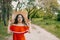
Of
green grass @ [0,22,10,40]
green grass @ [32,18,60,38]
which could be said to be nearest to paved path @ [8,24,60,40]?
green grass @ [32,18,60,38]

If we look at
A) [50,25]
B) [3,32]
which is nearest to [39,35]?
[50,25]

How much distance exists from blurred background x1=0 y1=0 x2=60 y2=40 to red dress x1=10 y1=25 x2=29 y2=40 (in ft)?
0.21

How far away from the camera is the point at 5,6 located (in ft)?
11.8

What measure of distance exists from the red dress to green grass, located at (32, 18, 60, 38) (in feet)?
0.28

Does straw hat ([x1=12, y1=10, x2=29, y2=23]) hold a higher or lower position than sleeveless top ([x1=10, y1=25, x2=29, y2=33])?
higher

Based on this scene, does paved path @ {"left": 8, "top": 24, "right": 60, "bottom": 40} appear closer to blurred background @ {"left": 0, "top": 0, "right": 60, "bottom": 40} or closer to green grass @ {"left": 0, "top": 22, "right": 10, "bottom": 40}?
blurred background @ {"left": 0, "top": 0, "right": 60, "bottom": 40}

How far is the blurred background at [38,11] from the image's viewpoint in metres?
3.57

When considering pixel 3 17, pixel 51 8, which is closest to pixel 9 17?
pixel 3 17

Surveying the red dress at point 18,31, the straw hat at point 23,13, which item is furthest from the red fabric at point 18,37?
Result: the straw hat at point 23,13

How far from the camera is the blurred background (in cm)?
357

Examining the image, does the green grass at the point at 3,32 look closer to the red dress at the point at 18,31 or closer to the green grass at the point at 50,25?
the red dress at the point at 18,31

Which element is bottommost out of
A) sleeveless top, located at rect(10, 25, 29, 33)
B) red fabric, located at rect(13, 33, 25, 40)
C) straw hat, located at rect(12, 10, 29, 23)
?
red fabric, located at rect(13, 33, 25, 40)

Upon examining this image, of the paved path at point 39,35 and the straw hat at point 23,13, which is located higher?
the straw hat at point 23,13

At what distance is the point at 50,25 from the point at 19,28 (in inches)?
9.0
